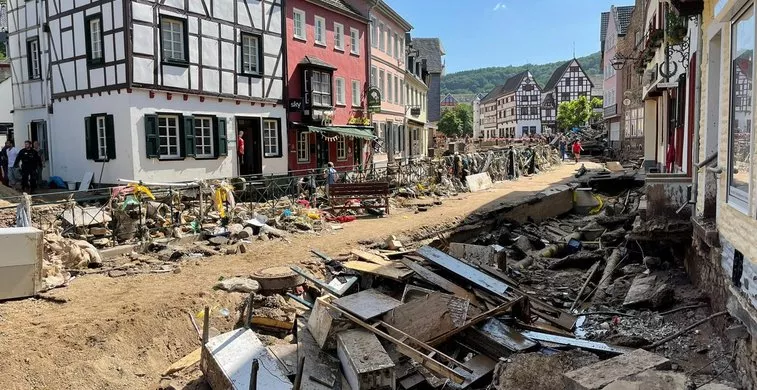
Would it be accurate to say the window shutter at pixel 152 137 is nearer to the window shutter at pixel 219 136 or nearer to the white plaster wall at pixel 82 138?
the white plaster wall at pixel 82 138

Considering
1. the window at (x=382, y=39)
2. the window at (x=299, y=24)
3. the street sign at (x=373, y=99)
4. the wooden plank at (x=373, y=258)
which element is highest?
the window at (x=382, y=39)

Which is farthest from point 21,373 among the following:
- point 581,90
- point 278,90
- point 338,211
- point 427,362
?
point 581,90

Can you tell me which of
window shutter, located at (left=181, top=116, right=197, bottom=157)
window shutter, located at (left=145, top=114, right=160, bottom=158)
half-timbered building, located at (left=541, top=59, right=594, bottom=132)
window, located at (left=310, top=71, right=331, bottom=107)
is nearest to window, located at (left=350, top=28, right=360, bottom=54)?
window, located at (left=310, top=71, right=331, bottom=107)

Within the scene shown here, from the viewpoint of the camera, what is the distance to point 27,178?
58.9 feet

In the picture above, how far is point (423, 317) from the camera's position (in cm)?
749

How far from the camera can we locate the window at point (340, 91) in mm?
26156

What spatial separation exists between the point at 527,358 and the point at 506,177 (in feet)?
73.9

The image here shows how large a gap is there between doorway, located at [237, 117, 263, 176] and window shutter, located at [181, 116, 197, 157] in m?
2.93

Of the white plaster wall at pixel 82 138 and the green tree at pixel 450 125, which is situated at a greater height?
the green tree at pixel 450 125

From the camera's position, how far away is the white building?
1692cm

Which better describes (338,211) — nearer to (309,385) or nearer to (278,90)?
(278,90)

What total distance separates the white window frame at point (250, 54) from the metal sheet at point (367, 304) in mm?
14324

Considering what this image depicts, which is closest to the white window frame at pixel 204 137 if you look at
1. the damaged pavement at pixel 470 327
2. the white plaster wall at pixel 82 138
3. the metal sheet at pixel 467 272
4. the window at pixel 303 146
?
the white plaster wall at pixel 82 138

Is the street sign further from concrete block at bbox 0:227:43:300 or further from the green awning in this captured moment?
concrete block at bbox 0:227:43:300
